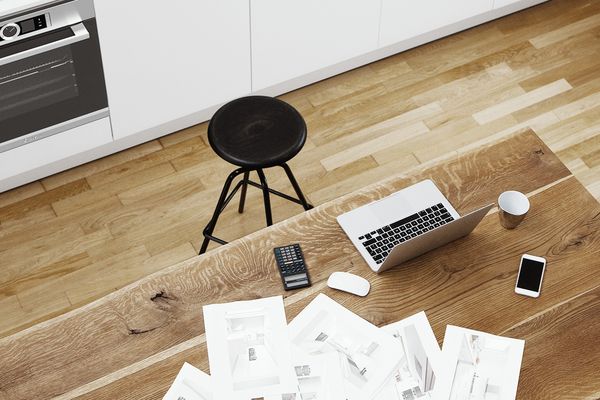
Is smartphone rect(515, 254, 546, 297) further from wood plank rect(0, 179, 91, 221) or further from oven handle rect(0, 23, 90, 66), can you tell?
wood plank rect(0, 179, 91, 221)

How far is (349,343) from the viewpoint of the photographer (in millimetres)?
2264

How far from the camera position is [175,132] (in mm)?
3896

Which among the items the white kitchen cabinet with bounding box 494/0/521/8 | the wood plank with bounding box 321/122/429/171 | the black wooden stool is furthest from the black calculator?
the white kitchen cabinet with bounding box 494/0/521/8

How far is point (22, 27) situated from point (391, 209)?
4.71ft

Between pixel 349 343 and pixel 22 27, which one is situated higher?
pixel 22 27

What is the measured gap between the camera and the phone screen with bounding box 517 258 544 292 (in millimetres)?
2389

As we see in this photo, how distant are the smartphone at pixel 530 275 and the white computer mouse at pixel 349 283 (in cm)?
40

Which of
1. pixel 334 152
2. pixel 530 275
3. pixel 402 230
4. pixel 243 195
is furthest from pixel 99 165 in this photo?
pixel 530 275

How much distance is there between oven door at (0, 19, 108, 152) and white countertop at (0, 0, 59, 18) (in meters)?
0.13

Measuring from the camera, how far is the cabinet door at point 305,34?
3.68 metres

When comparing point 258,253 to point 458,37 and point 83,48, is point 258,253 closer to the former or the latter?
point 83,48

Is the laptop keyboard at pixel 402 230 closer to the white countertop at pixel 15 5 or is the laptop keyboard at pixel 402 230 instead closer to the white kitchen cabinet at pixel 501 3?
the white countertop at pixel 15 5

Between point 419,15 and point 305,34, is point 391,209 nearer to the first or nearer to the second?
point 305,34

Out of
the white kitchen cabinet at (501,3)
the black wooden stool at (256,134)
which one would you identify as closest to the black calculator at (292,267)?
the black wooden stool at (256,134)
